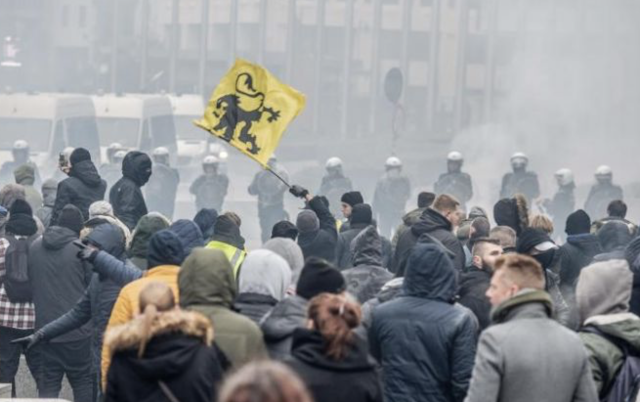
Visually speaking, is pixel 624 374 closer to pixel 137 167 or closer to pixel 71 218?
pixel 71 218

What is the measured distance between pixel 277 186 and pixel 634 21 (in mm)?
27779

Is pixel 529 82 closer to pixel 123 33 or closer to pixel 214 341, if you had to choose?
pixel 123 33

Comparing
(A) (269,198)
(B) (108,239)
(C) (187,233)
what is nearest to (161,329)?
(C) (187,233)

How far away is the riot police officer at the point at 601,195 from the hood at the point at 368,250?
49.1 ft

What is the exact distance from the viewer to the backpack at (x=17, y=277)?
397 inches

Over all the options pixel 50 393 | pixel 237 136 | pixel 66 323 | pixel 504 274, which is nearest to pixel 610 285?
pixel 504 274

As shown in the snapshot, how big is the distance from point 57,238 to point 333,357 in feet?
15.0

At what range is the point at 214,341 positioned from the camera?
6199 mm

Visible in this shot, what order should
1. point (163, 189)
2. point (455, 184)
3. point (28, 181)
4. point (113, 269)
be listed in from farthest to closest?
point (163, 189), point (455, 184), point (28, 181), point (113, 269)

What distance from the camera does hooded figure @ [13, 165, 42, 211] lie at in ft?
53.0

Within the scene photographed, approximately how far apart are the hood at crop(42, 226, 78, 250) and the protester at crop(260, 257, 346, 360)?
12.0 feet

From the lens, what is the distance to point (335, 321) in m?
5.61

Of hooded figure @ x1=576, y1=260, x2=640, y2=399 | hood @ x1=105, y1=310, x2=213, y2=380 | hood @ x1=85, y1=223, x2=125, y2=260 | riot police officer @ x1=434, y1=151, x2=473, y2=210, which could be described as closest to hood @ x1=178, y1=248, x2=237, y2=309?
hood @ x1=105, y1=310, x2=213, y2=380

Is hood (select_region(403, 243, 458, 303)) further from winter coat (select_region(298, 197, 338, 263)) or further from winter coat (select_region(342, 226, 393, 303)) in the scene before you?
winter coat (select_region(298, 197, 338, 263))
